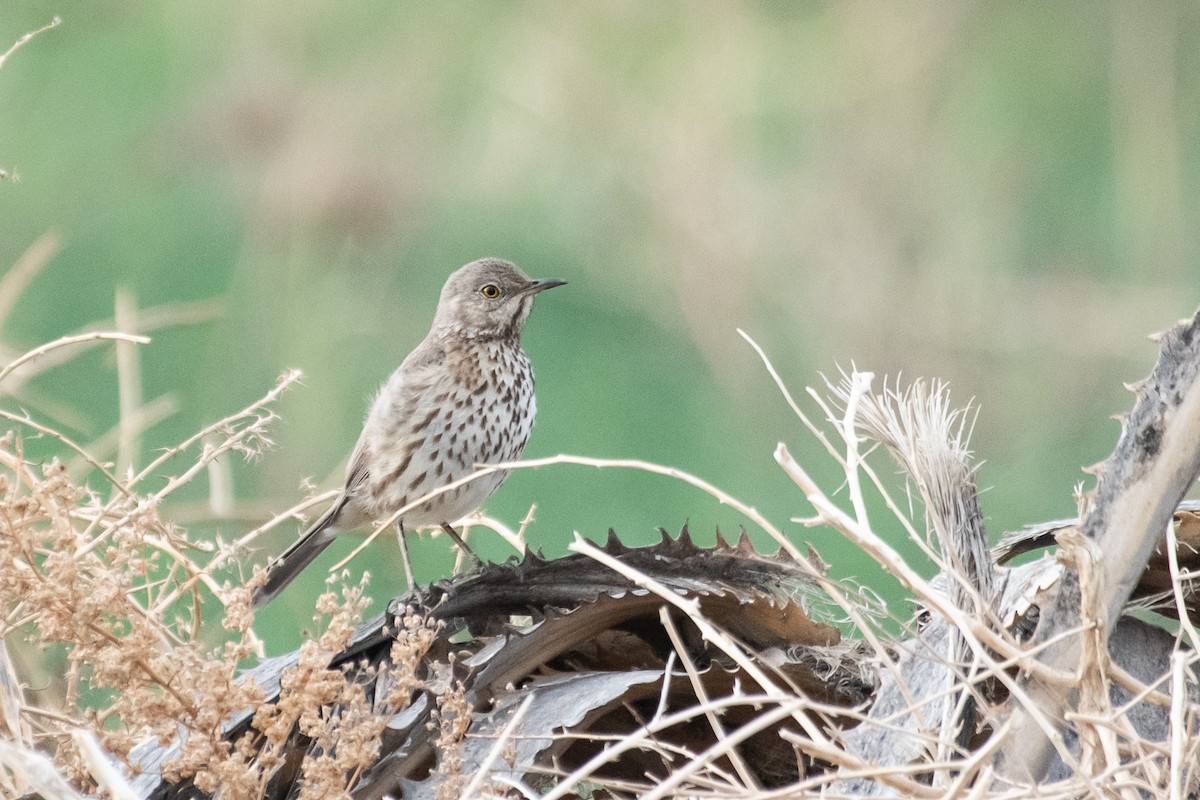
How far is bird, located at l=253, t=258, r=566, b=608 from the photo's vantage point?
3287mm

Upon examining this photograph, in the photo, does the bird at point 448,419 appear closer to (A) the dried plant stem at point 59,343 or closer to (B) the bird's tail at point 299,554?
(B) the bird's tail at point 299,554

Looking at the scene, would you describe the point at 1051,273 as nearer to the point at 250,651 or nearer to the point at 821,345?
the point at 821,345

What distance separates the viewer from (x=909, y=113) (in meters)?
7.44

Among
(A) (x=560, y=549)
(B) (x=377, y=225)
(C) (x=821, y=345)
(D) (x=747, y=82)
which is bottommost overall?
(A) (x=560, y=549)

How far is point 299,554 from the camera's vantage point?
3.24m

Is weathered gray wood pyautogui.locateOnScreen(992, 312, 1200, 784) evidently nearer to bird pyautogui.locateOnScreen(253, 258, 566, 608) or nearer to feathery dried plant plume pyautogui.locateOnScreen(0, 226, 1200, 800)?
feathery dried plant plume pyautogui.locateOnScreen(0, 226, 1200, 800)

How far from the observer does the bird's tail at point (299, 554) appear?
3.04 m

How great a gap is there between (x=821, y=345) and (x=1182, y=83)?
2.71 meters

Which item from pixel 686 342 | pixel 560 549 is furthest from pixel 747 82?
pixel 560 549

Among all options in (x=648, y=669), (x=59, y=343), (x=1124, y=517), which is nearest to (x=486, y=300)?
(x=59, y=343)

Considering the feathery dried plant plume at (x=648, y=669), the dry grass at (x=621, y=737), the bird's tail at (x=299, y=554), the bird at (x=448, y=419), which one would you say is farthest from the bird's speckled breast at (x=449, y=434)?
the dry grass at (x=621, y=737)

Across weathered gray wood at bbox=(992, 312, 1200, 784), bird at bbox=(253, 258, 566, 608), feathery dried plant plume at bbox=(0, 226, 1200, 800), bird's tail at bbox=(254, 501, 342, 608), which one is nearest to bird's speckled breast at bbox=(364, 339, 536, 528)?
bird at bbox=(253, 258, 566, 608)

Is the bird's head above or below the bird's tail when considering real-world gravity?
above

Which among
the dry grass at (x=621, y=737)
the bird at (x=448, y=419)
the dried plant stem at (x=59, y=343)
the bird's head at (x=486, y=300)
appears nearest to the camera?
the dry grass at (x=621, y=737)
